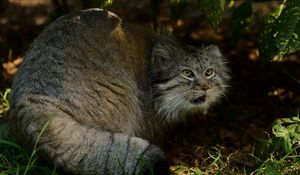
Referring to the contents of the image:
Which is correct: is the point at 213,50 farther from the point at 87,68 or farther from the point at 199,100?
the point at 87,68

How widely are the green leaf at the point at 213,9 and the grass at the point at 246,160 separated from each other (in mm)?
931

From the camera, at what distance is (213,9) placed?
4391mm

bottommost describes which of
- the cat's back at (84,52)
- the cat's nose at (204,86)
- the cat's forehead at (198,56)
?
the cat's nose at (204,86)

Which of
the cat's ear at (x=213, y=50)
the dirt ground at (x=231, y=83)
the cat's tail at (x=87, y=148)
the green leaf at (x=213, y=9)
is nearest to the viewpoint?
the cat's tail at (x=87, y=148)

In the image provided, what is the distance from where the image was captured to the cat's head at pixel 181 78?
201 inches

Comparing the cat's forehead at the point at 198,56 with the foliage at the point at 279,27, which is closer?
the foliage at the point at 279,27

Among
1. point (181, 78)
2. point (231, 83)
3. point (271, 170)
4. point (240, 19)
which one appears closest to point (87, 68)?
point (181, 78)

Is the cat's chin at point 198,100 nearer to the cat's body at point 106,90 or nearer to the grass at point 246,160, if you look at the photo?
the cat's body at point 106,90

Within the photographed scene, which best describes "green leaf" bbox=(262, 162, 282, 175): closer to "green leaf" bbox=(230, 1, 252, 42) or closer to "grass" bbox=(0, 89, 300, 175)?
"grass" bbox=(0, 89, 300, 175)

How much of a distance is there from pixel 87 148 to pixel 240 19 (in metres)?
1.93

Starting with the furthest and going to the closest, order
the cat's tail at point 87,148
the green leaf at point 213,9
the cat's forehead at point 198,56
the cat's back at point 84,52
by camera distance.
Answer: the cat's forehead at point 198,56 < the cat's back at point 84,52 < the green leaf at point 213,9 < the cat's tail at point 87,148

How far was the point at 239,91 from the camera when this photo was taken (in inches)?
275

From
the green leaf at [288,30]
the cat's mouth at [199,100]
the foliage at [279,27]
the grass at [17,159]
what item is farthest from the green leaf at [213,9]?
the grass at [17,159]

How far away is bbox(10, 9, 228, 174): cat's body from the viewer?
167 inches
